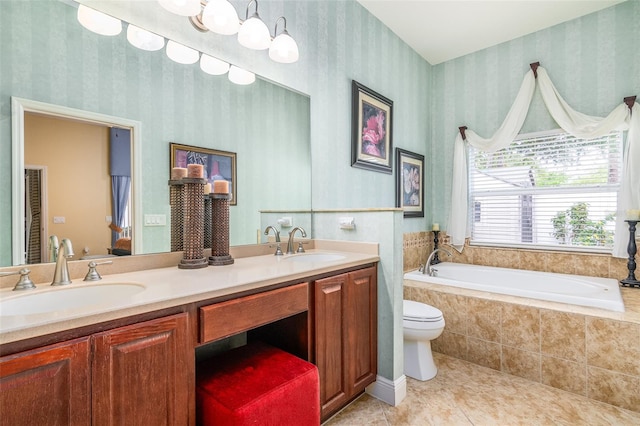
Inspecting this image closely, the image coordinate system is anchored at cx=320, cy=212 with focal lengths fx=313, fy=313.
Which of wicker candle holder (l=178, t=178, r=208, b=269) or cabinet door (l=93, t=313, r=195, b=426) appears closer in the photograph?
cabinet door (l=93, t=313, r=195, b=426)

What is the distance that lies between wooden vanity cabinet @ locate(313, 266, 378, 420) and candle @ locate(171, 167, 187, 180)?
844 millimetres

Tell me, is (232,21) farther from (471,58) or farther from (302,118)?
(471,58)

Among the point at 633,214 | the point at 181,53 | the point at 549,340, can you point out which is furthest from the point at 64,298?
the point at 633,214

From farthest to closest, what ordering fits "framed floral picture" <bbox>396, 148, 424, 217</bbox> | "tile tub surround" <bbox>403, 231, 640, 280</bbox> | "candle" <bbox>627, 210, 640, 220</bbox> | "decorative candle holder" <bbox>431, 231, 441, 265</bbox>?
"decorative candle holder" <bbox>431, 231, 441, 265</bbox>, "framed floral picture" <bbox>396, 148, 424, 217</bbox>, "tile tub surround" <bbox>403, 231, 640, 280</bbox>, "candle" <bbox>627, 210, 640, 220</bbox>

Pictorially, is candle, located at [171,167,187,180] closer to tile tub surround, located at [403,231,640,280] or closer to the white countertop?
the white countertop

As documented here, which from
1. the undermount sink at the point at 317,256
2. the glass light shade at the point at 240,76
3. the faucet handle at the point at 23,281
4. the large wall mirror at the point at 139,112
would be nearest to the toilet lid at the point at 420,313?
the undermount sink at the point at 317,256

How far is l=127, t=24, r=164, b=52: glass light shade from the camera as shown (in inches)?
56.1

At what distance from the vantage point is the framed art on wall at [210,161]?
1.57 metres

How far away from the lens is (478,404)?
1869mm

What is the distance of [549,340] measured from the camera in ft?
6.75

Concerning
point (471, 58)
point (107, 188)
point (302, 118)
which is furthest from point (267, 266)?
point (471, 58)

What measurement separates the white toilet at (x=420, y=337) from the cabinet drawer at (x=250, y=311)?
38.5 inches

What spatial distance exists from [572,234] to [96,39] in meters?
3.86

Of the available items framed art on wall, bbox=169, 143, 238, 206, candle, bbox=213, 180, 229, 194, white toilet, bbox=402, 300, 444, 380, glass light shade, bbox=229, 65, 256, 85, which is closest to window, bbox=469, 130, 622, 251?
white toilet, bbox=402, 300, 444, 380
